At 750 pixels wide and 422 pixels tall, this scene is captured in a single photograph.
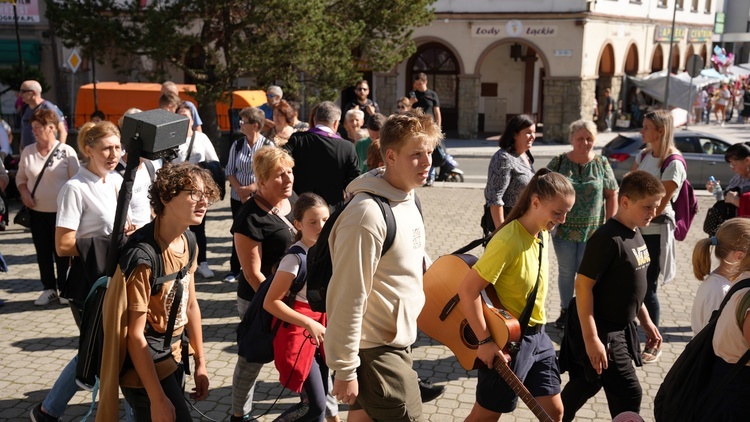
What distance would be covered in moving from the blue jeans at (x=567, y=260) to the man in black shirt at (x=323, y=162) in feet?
6.30

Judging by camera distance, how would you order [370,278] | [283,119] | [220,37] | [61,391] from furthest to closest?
[220,37] → [283,119] → [61,391] → [370,278]

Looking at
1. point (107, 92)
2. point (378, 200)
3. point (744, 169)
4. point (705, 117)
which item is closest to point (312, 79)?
point (107, 92)

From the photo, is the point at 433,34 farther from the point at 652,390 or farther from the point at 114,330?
the point at 114,330

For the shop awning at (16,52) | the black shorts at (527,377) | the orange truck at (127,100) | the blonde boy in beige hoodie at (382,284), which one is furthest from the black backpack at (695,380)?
the shop awning at (16,52)

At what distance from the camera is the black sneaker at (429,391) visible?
230 inches

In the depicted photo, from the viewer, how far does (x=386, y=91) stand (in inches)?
1150

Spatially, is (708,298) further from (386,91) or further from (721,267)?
(386,91)

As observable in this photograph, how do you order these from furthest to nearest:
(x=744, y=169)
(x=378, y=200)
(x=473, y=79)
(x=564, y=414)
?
(x=473, y=79)
(x=744, y=169)
(x=564, y=414)
(x=378, y=200)

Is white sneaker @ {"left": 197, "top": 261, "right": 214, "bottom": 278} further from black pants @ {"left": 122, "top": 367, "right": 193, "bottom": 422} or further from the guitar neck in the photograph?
the guitar neck

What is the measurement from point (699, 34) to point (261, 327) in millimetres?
44408

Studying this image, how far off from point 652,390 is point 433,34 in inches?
949

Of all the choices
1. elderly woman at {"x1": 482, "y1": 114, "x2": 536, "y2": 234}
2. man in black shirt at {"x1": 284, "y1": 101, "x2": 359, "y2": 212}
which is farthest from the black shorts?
man in black shirt at {"x1": 284, "y1": 101, "x2": 359, "y2": 212}

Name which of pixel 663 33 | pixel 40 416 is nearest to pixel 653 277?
pixel 40 416

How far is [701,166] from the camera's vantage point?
17.5 metres
